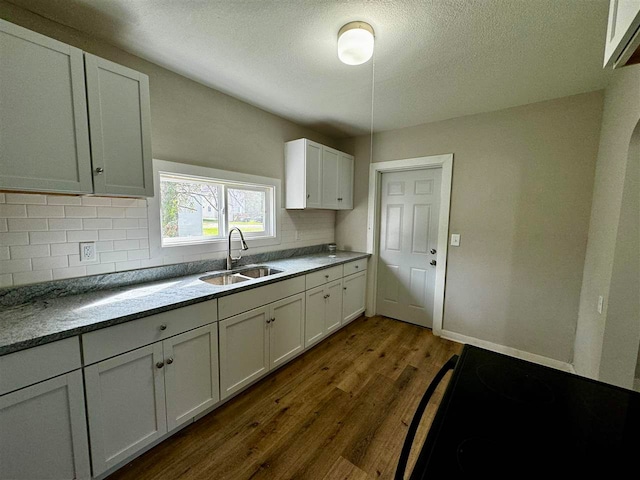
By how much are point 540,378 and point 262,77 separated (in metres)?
2.44

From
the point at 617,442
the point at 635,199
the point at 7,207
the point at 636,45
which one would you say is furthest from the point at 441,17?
the point at 7,207

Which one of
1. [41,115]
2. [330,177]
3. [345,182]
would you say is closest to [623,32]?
[41,115]

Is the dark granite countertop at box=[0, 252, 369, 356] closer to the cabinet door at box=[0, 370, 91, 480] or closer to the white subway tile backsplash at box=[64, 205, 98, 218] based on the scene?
the cabinet door at box=[0, 370, 91, 480]

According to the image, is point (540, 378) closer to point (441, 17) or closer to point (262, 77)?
point (441, 17)

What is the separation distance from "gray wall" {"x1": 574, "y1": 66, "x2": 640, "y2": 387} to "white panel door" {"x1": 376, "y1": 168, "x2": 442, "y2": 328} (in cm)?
132

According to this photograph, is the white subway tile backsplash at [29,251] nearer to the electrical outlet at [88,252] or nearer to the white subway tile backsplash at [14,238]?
the white subway tile backsplash at [14,238]

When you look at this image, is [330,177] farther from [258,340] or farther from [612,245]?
[612,245]

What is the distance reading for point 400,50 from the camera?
172 cm

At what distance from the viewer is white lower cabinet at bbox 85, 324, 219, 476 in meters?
1.31

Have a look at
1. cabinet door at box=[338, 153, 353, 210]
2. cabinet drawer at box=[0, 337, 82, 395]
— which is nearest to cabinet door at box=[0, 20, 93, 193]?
cabinet drawer at box=[0, 337, 82, 395]

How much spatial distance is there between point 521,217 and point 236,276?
2722 mm

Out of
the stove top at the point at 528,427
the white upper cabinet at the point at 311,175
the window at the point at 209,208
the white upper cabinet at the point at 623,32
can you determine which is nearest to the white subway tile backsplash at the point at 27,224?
the window at the point at 209,208

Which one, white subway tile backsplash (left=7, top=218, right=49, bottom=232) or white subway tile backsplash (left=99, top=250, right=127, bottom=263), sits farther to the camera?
white subway tile backsplash (left=99, top=250, right=127, bottom=263)

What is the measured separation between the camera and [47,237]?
154 centimetres
